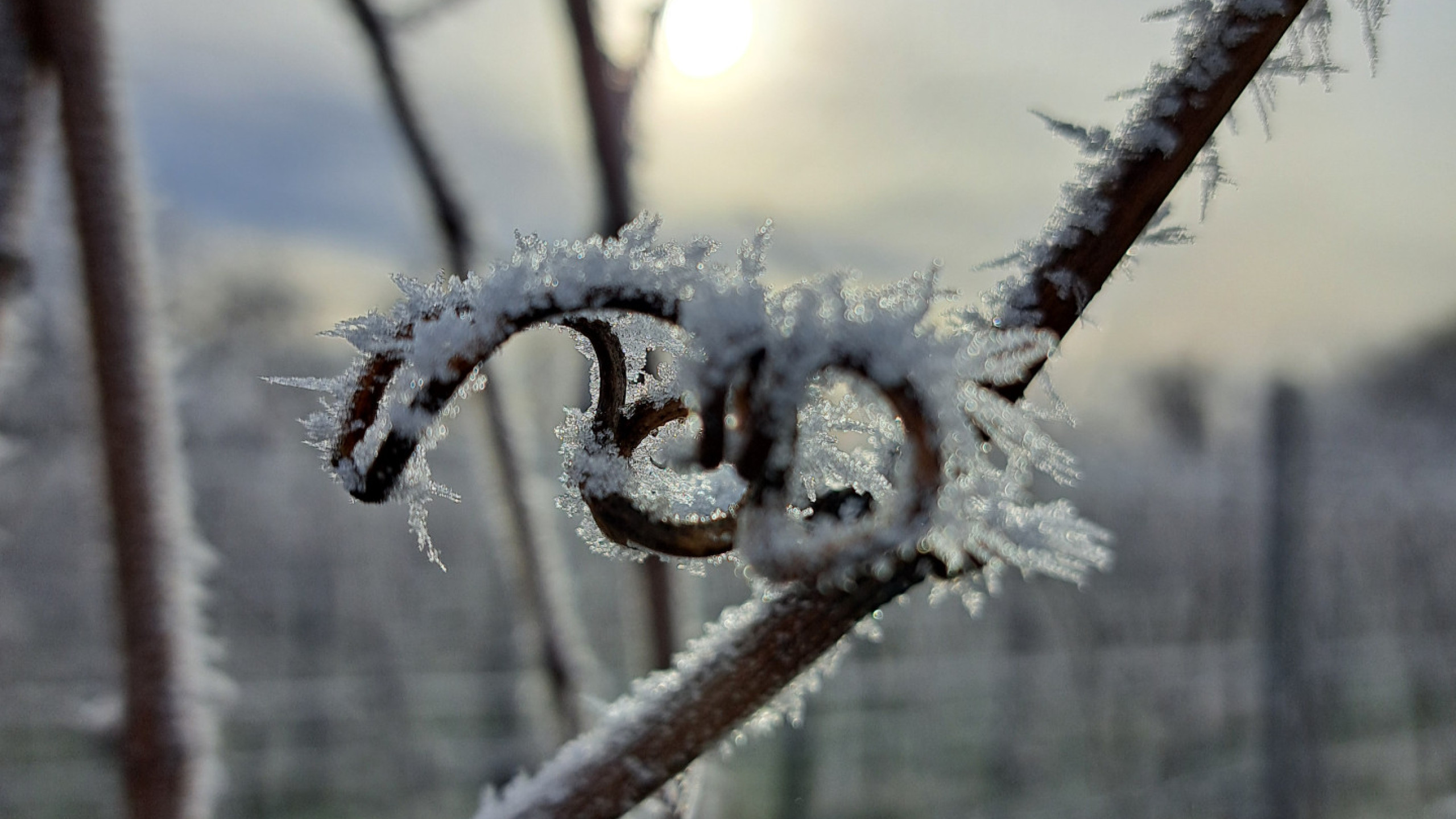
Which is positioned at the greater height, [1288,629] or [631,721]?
[631,721]

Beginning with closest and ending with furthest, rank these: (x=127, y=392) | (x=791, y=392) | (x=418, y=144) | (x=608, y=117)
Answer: (x=791, y=392)
(x=127, y=392)
(x=608, y=117)
(x=418, y=144)

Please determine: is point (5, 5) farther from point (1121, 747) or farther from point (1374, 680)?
point (1374, 680)

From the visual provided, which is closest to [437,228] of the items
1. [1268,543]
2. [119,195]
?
[119,195]

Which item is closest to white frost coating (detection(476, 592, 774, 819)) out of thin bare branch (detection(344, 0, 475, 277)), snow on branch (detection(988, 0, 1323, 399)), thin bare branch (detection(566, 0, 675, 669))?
snow on branch (detection(988, 0, 1323, 399))

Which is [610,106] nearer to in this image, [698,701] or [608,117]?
[608,117]

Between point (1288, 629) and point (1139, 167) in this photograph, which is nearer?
point (1139, 167)

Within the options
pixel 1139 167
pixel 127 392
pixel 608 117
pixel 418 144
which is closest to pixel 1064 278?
pixel 1139 167

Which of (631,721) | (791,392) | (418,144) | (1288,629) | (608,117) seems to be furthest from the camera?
(1288,629)

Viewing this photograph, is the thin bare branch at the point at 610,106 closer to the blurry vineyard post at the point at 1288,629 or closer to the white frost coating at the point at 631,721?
the white frost coating at the point at 631,721
